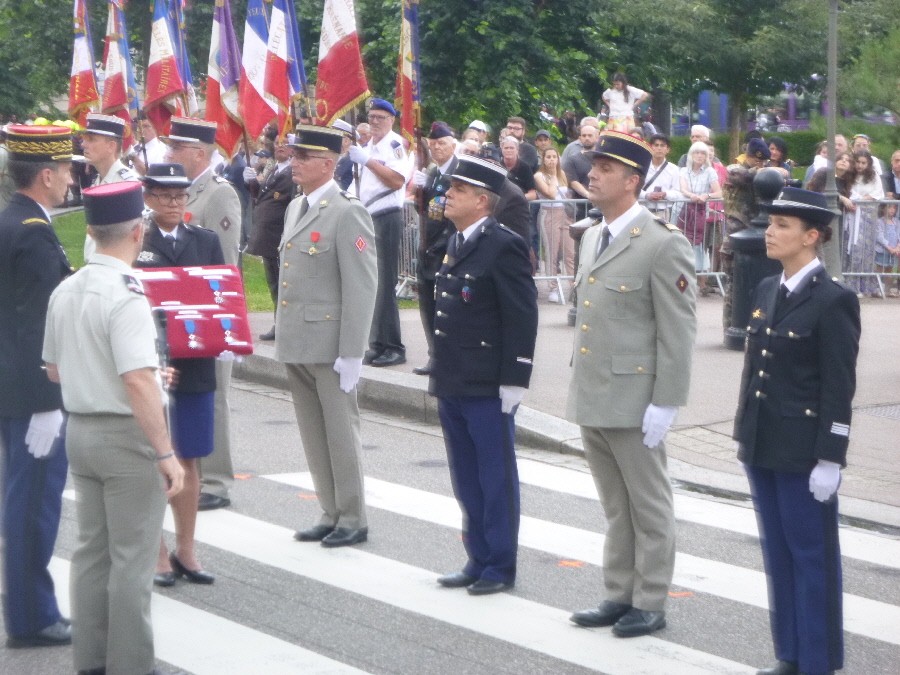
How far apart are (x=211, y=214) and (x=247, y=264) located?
14.3 metres

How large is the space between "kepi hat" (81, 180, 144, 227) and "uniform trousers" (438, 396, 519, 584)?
2064mm

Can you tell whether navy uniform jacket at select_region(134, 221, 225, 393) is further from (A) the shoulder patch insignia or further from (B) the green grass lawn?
(B) the green grass lawn

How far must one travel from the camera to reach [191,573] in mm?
6762

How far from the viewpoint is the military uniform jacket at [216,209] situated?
27.3 feet

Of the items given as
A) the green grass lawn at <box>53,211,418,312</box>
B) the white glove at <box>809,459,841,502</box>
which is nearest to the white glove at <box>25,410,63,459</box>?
the white glove at <box>809,459,841,502</box>

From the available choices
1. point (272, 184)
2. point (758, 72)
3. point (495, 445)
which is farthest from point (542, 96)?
point (495, 445)

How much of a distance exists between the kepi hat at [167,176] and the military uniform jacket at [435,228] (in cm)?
407

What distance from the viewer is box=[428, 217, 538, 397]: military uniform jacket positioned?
647 cm

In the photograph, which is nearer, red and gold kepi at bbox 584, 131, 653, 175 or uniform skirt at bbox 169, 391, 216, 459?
red and gold kepi at bbox 584, 131, 653, 175

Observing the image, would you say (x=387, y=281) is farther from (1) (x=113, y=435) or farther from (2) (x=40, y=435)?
(1) (x=113, y=435)

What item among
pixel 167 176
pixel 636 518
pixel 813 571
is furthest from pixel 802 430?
pixel 167 176

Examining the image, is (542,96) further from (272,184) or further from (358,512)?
(358,512)

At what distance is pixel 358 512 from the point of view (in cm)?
749

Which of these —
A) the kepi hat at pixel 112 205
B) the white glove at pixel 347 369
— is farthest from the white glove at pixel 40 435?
the white glove at pixel 347 369
